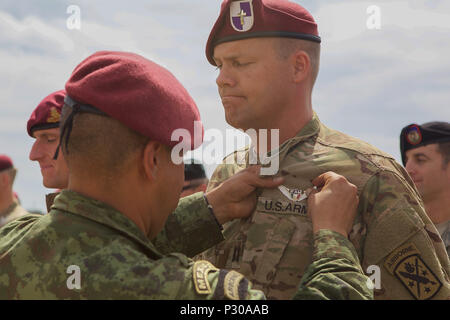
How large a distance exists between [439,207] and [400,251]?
4309 millimetres

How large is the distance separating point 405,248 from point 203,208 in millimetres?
1250

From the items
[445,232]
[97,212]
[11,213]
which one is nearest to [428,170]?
[445,232]

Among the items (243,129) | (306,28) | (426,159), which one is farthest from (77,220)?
(426,159)

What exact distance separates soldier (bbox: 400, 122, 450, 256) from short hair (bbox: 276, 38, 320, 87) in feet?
12.5

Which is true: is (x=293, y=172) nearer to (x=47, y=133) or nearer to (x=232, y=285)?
(x=232, y=285)

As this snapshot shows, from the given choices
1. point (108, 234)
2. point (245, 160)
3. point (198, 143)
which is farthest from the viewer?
point (245, 160)

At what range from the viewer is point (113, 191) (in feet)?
7.65

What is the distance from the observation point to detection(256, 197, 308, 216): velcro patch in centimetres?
320

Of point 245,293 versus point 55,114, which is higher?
point 55,114

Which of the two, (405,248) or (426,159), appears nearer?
(405,248)

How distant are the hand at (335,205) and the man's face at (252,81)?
70 cm

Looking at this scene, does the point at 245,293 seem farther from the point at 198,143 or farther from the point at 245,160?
the point at 245,160

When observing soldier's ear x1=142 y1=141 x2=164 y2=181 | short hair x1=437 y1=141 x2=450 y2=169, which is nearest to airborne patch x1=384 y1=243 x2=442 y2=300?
soldier's ear x1=142 y1=141 x2=164 y2=181

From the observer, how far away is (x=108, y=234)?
7.27 ft
